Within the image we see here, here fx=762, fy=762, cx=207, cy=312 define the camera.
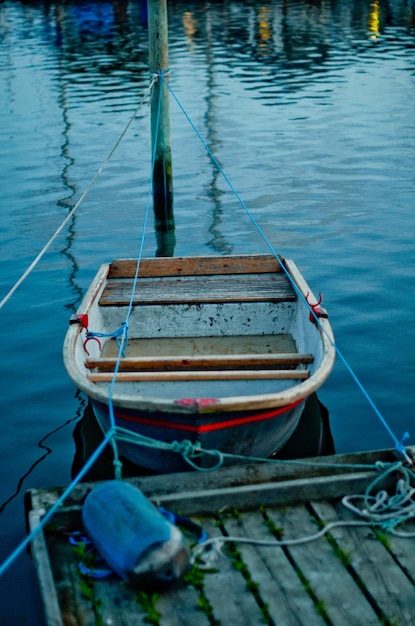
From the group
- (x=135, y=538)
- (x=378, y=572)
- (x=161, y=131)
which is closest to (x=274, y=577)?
(x=378, y=572)

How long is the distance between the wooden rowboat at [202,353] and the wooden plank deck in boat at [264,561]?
371 millimetres

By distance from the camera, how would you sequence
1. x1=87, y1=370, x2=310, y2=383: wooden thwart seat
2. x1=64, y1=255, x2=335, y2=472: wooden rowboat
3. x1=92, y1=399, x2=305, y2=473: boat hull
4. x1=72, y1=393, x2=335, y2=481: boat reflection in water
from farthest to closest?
x1=72, y1=393, x2=335, y2=481: boat reflection in water, x1=87, y1=370, x2=310, y2=383: wooden thwart seat, x1=64, y1=255, x2=335, y2=472: wooden rowboat, x1=92, y1=399, x2=305, y2=473: boat hull

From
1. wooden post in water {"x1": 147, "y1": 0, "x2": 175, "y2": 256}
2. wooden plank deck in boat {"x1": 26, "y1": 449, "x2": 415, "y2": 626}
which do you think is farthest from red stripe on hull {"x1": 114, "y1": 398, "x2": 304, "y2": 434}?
wooden post in water {"x1": 147, "y1": 0, "x2": 175, "y2": 256}

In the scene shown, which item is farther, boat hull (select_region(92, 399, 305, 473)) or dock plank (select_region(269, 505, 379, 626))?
boat hull (select_region(92, 399, 305, 473))

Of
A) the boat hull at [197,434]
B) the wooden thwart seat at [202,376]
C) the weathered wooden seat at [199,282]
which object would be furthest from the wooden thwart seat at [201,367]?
the weathered wooden seat at [199,282]

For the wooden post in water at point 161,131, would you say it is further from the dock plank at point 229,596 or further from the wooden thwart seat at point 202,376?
the dock plank at point 229,596

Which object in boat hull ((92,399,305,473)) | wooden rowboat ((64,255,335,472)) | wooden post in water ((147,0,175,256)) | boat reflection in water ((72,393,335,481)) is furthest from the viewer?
wooden post in water ((147,0,175,256))

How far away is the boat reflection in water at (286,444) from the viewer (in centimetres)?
698

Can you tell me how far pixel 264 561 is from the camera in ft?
16.8

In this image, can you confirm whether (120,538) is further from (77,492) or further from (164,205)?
(164,205)

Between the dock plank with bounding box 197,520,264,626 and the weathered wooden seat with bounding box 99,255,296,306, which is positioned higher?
A: the weathered wooden seat with bounding box 99,255,296,306

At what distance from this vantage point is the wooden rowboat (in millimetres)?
5773

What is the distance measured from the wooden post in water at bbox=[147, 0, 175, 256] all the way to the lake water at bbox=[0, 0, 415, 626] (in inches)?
11.5

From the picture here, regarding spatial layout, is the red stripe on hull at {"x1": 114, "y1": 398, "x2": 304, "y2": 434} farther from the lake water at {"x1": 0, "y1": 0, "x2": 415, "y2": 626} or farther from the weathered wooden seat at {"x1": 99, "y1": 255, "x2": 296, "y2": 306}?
the weathered wooden seat at {"x1": 99, "y1": 255, "x2": 296, "y2": 306}
